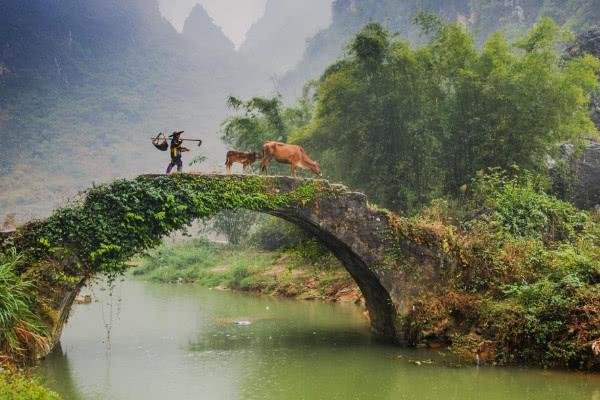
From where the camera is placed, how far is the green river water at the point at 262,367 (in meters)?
9.73

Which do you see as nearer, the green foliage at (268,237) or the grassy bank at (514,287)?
the grassy bank at (514,287)

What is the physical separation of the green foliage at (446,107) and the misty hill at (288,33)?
96.8m

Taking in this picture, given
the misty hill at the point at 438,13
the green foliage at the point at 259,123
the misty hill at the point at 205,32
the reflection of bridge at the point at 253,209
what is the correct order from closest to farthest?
the reflection of bridge at the point at 253,209, the green foliage at the point at 259,123, the misty hill at the point at 438,13, the misty hill at the point at 205,32

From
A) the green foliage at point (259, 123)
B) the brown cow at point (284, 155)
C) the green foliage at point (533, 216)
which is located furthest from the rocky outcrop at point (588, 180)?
the green foliage at point (259, 123)

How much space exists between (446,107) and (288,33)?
112 m

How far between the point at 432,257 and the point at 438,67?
26.6ft

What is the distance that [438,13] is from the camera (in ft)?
207

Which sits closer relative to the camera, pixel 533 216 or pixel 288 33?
pixel 533 216

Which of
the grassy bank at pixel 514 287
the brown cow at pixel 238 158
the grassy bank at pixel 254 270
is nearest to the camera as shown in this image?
the grassy bank at pixel 514 287

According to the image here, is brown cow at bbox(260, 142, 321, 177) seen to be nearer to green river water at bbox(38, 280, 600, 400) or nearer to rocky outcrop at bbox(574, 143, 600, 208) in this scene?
green river water at bbox(38, 280, 600, 400)

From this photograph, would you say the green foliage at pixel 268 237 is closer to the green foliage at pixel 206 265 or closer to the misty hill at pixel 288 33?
the green foliage at pixel 206 265

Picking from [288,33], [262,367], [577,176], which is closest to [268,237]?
[577,176]

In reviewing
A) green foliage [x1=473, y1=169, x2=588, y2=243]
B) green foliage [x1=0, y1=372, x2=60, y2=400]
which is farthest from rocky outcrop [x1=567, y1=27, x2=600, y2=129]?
green foliage [x1=0, y1=372, x2=60, y2=400]

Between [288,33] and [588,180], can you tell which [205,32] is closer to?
[288,33]
